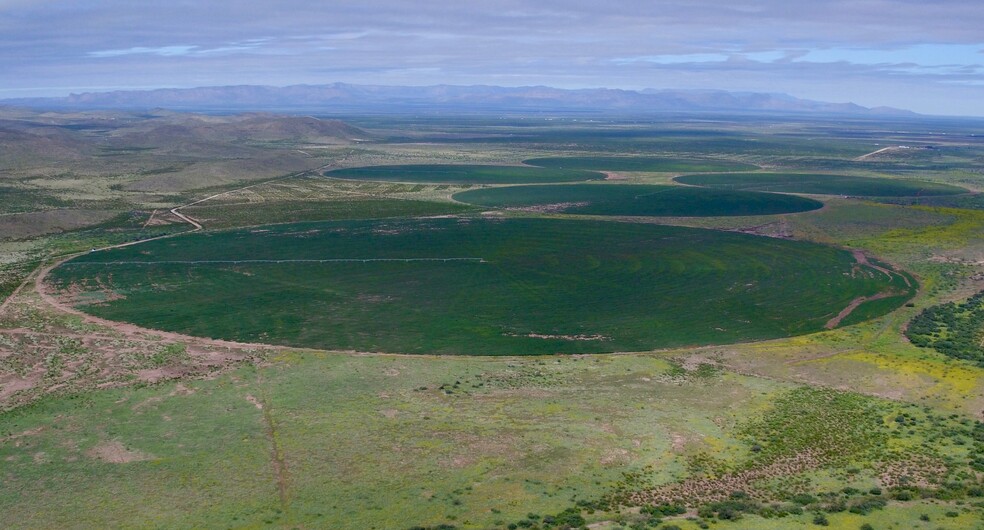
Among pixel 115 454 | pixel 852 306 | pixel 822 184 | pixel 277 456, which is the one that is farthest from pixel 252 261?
pixel 822 184

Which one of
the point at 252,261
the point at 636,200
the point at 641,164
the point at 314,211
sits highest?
the point at 641,164

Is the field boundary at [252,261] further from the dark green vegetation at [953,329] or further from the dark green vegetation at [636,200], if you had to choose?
the dark green vegetation at [636,200]

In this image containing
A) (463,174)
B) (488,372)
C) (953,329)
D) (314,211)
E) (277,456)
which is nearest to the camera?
(277,456)

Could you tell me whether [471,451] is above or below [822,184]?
below

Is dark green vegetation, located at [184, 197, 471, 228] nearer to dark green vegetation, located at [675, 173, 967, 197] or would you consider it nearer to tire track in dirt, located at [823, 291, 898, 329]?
dark green vegetation, located at [675, 173, 967, 197]

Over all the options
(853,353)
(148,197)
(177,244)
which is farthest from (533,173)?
(853,353)

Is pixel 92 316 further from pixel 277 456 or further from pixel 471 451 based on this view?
pixel 471 451

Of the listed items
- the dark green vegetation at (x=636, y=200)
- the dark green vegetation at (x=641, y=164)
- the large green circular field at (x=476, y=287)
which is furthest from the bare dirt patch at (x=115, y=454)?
the dark green vegetation at (x=641, y=164)
